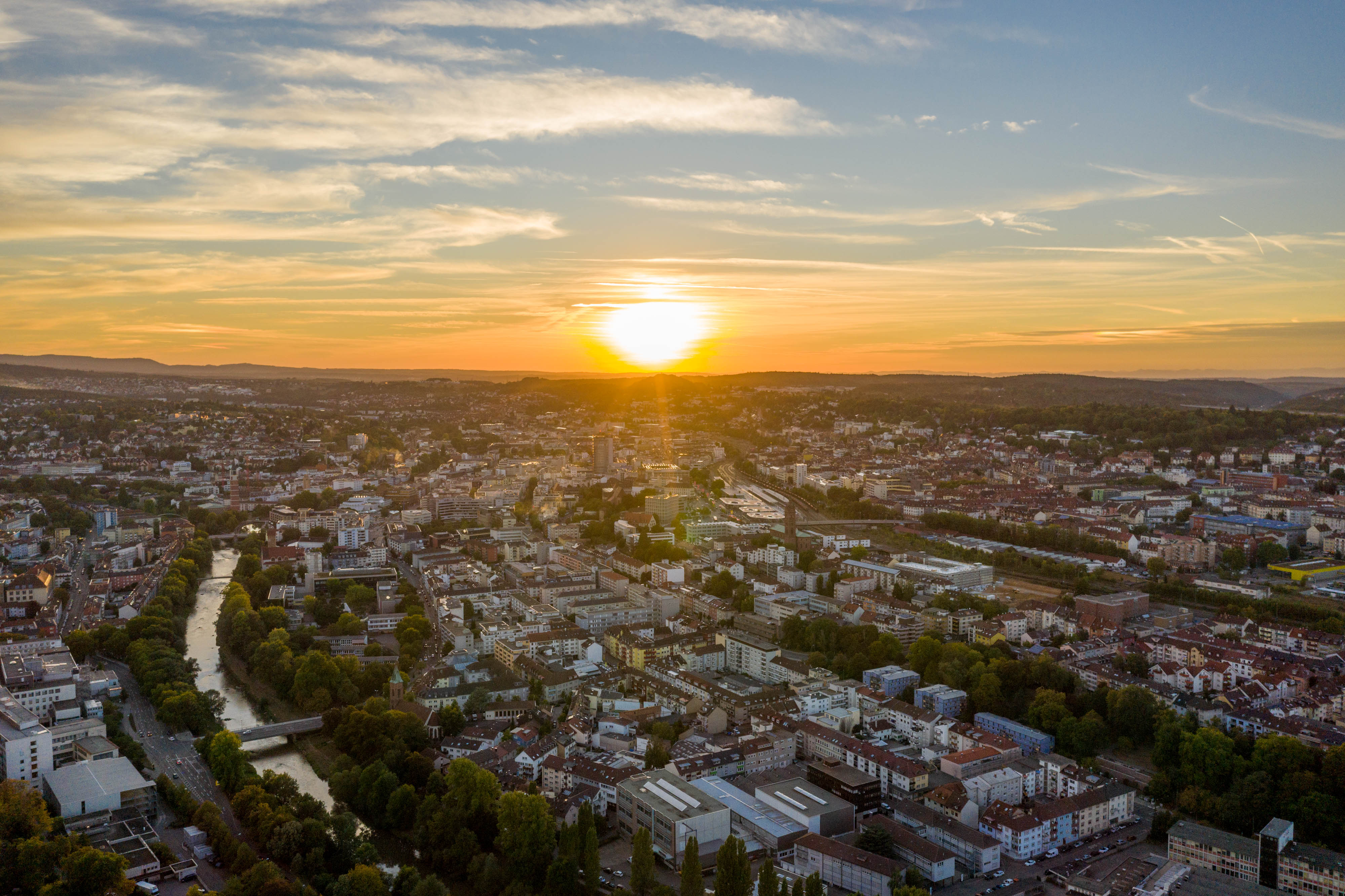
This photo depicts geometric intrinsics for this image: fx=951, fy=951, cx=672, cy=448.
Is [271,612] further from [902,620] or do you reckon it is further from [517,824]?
[902,620]

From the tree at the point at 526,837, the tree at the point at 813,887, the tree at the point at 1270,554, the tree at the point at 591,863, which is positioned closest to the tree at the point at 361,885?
the tree at the point at 526,837

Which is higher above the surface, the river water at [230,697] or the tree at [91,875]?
the tree at [91,875]

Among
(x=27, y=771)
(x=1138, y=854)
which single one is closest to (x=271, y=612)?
(x=27, y=771)

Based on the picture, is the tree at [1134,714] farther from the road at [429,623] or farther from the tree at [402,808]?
the road at [429,623]

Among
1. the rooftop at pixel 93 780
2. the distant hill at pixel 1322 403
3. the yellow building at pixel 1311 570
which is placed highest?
the distant hill at pixel 1322 403

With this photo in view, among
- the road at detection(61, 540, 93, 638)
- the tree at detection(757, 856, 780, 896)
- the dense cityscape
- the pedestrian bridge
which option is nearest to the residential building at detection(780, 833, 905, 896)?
the dense cityscape

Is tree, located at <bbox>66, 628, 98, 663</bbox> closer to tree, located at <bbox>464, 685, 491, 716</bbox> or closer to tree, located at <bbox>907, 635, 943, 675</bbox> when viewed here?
tree, located at <bbox>464, 685, 491, 716</bbox>

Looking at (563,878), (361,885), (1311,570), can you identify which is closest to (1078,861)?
(563,878)

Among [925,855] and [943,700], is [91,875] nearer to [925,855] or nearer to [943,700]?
[925,855]
